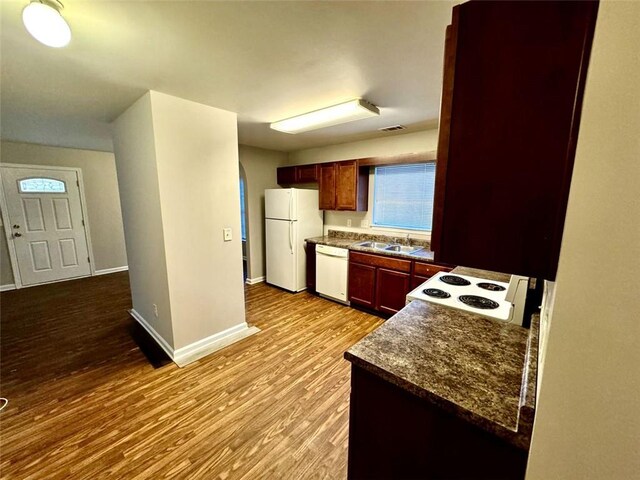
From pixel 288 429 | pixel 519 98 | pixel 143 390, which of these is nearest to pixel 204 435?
pixel 288 429

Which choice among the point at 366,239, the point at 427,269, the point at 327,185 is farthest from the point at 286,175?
the point at 427,269

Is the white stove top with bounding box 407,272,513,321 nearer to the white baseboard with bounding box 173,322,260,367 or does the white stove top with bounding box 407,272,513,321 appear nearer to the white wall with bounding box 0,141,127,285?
the white baseboard with bounding box 173,322,260,367

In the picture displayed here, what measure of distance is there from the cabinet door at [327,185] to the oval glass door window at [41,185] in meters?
4.46

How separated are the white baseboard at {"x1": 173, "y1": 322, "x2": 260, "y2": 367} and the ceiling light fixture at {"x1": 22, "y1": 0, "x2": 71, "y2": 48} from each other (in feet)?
7.59

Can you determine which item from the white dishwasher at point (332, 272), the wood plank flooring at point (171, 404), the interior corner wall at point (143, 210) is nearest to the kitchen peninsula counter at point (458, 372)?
the wood plank flooring at point (171, 404)

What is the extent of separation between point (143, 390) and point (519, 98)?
283 cm

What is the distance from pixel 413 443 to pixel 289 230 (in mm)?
3227

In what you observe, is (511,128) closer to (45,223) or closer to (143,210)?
(143,210)

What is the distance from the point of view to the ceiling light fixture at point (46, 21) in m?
1.06

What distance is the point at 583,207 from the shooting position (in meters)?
0.51

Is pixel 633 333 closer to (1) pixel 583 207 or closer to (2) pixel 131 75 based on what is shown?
(1) pixel 583 207

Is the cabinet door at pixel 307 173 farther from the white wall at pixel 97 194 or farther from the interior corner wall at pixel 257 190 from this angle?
the white wall at pixel 97 194

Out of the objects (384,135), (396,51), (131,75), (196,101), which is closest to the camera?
(396,51)

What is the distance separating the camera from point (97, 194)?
486 cm
